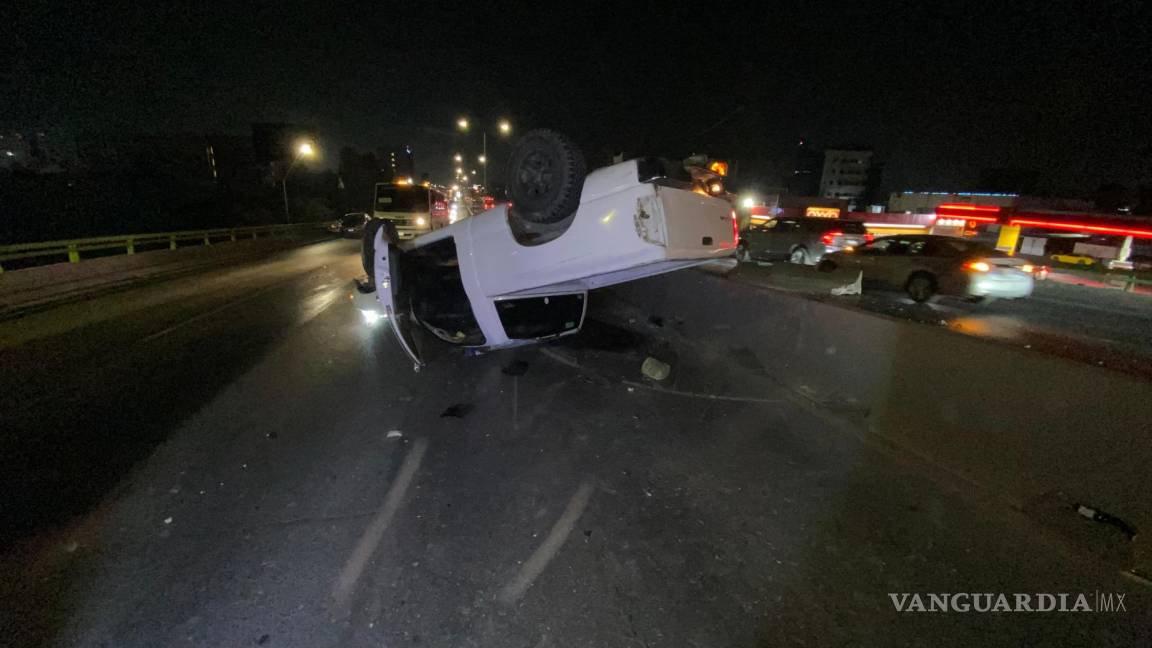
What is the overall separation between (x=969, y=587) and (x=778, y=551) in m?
0.97

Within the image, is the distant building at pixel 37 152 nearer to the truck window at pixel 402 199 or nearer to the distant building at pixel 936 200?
the truck window at pixel 402 199

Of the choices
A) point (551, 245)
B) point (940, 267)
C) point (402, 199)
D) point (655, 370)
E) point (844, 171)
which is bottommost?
point (655, 370)

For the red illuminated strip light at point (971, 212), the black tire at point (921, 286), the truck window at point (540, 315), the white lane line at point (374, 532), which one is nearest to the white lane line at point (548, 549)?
the white lane line at point (374, 532)

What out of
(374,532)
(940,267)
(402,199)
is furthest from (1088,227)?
(402,199)

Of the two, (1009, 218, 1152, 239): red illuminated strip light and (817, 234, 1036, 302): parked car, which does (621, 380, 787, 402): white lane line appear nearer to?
(817, 234, 1036, 302): parked car

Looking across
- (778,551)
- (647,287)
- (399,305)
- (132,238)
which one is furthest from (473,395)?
(132,238)

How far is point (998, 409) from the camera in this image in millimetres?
3545

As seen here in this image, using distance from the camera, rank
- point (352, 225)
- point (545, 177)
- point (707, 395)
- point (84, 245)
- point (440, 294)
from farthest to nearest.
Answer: point (352, 225), point (84, 245), point (440, 294), point (707, 395), point (545, 177)

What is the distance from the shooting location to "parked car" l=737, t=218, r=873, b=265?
578 inches

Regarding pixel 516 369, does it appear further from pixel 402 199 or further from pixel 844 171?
pixel 844 171

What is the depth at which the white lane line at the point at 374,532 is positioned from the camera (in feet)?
8.40

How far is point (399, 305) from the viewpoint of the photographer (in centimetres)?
563

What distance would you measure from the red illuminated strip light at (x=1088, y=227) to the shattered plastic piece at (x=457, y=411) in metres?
21.4

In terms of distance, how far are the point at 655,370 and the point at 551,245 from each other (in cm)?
236
